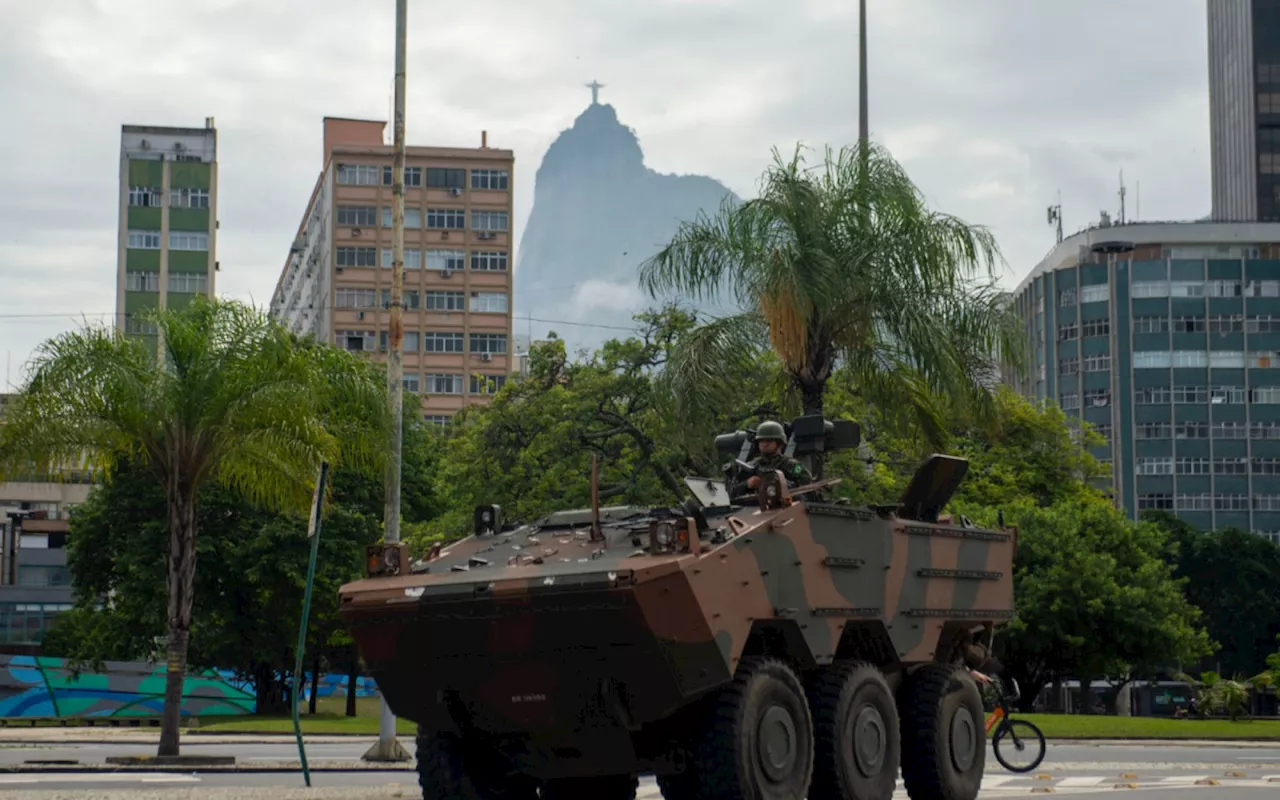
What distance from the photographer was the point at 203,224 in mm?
97938

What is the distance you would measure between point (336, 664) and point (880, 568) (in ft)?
132

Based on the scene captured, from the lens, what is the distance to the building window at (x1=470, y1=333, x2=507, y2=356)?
103 m

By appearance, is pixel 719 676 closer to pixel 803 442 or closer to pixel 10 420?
pixel 803 442

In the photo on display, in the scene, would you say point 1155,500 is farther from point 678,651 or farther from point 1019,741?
point 678,651

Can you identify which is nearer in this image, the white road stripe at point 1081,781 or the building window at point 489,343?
the white road stripe at point 1081,781

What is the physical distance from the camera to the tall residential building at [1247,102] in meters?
110

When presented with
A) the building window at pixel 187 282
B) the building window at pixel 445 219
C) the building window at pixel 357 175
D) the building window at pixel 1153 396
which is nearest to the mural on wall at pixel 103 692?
the building window at pixel 187 282

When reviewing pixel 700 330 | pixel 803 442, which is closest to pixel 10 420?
pixel 700 330

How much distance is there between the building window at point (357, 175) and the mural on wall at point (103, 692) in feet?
164

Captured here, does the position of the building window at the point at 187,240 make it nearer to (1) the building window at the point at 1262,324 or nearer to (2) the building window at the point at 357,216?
(2) the building window at the point at 357,216

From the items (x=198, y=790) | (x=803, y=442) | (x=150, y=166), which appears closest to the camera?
(x=803, y=442)

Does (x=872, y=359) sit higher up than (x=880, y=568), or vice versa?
(x=872, y=359)

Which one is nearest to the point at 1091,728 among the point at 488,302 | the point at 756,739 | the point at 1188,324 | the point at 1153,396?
the point at 756,739

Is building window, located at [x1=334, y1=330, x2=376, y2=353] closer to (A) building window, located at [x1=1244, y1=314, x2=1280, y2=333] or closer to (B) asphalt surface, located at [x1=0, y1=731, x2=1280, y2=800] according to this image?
(A) building window, located at [x1=1244, y1=314, x2=1280, y2=333]
